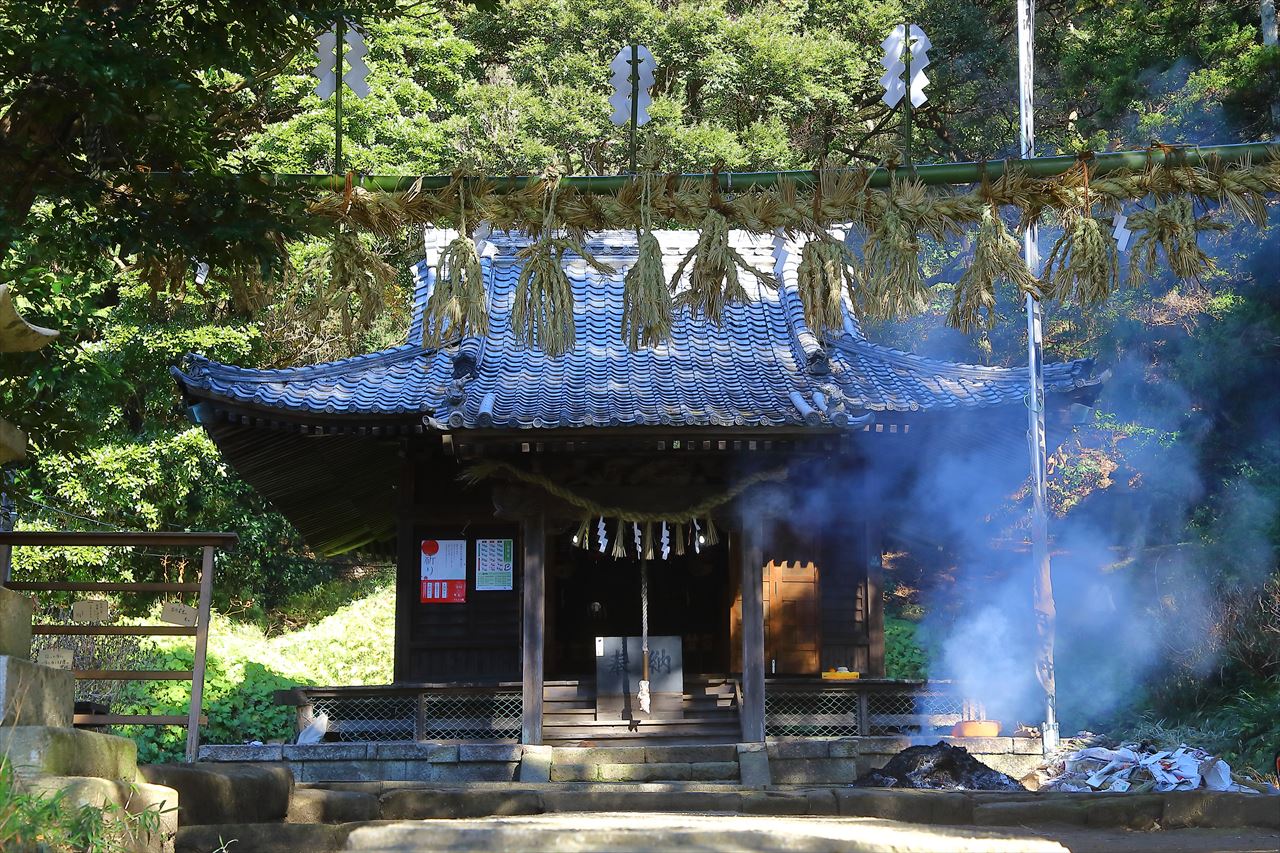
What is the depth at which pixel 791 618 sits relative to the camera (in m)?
14.0

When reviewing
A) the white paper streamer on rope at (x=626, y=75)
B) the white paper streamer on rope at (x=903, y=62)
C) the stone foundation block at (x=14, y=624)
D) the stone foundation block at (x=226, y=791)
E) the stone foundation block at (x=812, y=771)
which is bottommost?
the stone foundation block at (x=812, y=771)

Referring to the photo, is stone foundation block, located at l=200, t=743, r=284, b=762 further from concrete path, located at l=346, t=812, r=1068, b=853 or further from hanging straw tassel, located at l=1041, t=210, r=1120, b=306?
hanging straw tassel, located at l=1041, t=210, r=1120, b=306

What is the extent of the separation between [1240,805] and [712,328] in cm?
860

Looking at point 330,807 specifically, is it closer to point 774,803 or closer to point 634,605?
point 774,803

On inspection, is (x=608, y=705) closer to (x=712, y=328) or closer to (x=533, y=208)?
(x=712, y=328)

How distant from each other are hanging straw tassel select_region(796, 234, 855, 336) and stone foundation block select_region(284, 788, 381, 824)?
3606mm

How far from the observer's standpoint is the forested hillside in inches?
694

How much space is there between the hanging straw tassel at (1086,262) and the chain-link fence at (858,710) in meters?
6.84

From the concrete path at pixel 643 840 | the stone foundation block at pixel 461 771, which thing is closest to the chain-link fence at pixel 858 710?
the stone foundation block at pixel 461 771

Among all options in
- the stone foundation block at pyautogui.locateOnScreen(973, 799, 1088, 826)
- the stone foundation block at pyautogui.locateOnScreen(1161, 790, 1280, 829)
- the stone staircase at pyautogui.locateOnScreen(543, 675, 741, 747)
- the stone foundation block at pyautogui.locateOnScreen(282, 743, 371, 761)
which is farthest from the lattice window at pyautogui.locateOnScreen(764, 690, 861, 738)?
the stone foundation block at pyautogui.locateOnScreen(1161, 790, 1280, 829)

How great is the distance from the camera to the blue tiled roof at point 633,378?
39.1 feet

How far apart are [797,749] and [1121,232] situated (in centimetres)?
664

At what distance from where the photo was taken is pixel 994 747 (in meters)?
Result: 11.8

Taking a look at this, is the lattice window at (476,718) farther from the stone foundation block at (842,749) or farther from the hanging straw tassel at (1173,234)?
the hanging straw tassel at (1173,234)
